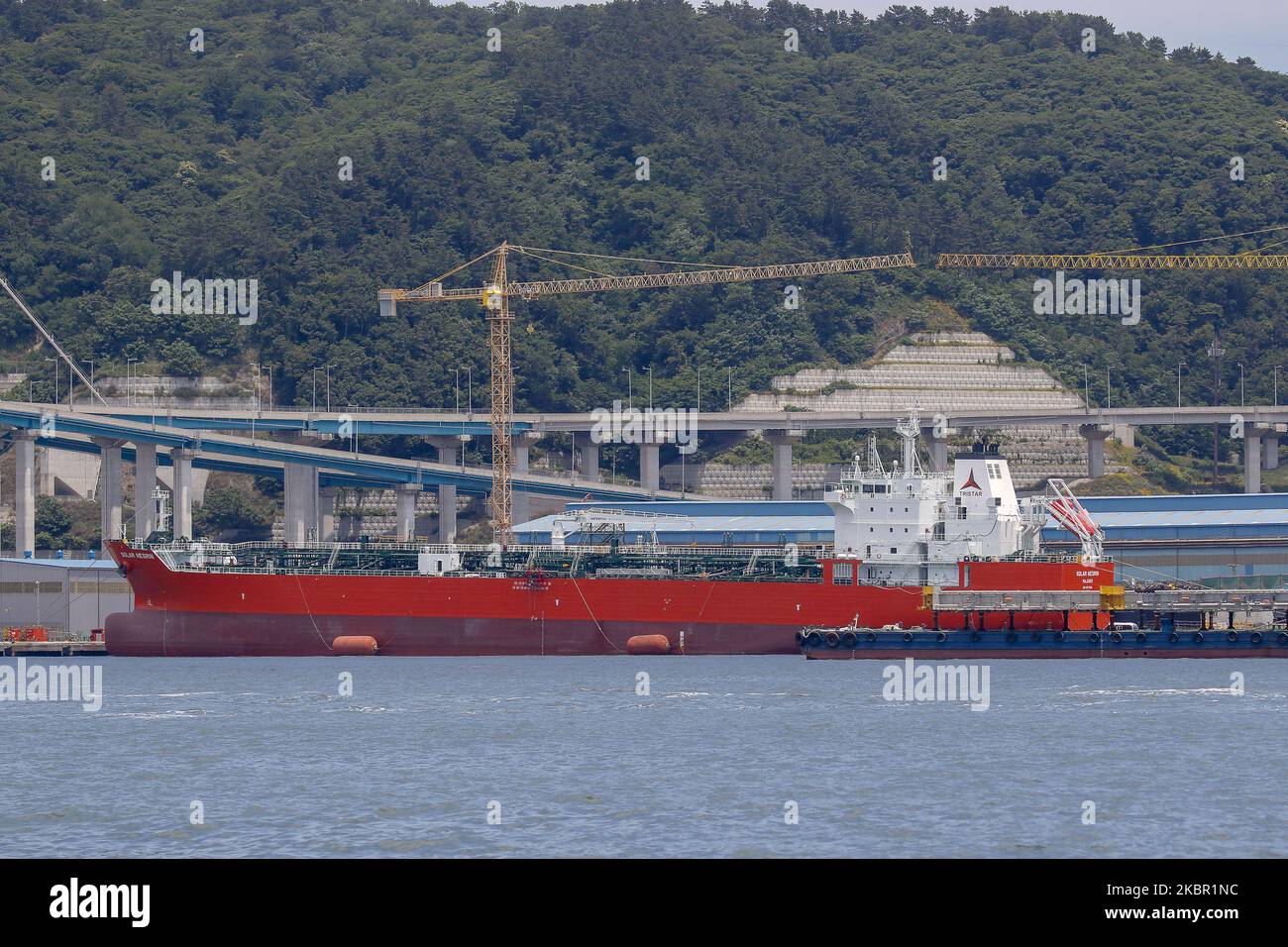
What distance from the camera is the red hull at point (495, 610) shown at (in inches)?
3487

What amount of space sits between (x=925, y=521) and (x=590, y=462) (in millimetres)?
74331

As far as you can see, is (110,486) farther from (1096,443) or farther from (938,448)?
(1096,443)

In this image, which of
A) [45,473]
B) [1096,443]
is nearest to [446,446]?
[45,473]

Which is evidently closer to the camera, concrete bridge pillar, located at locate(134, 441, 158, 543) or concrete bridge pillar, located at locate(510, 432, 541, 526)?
concrete bridge pillar, located at locate(134, 441, 158, 543)

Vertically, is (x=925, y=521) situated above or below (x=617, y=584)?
above

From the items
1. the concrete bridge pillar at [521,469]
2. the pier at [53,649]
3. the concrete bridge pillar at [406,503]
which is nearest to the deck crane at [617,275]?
the concrete bridge pillar at [521,469]

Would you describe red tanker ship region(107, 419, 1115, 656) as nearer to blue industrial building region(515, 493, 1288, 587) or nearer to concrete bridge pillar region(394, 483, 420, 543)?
blue industrial building region(515, 493, 1288, 587)

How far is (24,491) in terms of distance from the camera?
141750 millimetres

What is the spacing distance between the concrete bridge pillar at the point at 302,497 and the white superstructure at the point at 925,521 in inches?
2453

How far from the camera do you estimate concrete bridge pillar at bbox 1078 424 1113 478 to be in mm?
160750

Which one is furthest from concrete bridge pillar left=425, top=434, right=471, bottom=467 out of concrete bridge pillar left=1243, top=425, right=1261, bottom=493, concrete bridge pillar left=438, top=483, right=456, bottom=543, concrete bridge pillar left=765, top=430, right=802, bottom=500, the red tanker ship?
the red tanker ship

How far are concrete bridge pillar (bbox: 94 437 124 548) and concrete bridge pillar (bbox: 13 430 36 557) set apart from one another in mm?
4409

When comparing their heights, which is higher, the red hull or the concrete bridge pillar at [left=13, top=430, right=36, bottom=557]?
the concrete bridge pillar at [left=13, top=430, right=36, bottom=557]

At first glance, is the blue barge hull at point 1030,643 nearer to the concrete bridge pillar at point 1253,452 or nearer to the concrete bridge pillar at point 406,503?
the concrete bridge pillar at point 406,503
